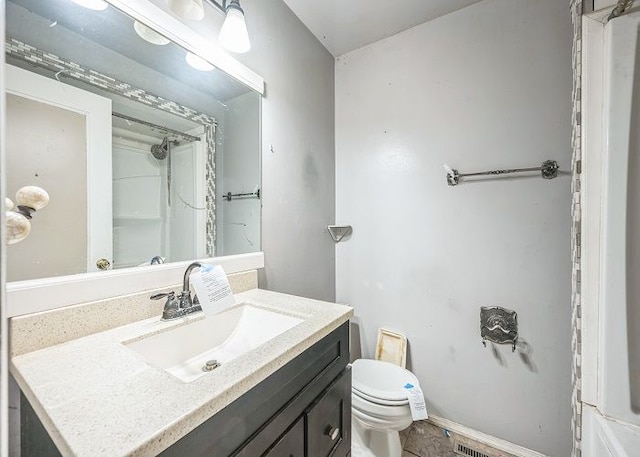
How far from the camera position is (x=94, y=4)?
77 centimetres

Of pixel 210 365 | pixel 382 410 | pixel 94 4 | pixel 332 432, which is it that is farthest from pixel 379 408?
pixel 94 4

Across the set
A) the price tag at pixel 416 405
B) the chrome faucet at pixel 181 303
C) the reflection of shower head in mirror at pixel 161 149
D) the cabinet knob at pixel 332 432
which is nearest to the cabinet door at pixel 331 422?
the cabinet knob at pixel 332 432

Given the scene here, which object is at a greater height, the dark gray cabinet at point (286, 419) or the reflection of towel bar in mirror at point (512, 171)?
the reflection of towel bar in mirror at point (512, 171)

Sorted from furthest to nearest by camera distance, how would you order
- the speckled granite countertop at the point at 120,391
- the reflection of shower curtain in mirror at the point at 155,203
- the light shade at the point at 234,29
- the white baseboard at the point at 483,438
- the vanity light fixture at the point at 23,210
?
the white baseboard at the point at 483,438, the light shade at the point at 234,29, the reflection of shower curtain in mirror at the point at 155,203, the vanity light fixture at the point at 23,210, the speckled granite countertop at the point at 120,391

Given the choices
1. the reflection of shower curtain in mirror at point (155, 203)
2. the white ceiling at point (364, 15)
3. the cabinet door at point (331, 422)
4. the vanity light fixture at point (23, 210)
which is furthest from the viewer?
the white ceiling at point (364, 15)

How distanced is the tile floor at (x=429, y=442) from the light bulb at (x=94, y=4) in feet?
7.18

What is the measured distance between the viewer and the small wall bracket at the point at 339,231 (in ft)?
5.88

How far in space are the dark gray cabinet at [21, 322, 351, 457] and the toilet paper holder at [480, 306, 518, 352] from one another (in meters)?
0.87

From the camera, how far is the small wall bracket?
1.79 metres

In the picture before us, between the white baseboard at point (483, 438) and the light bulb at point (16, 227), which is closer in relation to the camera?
the light bulb at point (16, 227)

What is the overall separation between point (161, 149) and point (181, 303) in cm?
55

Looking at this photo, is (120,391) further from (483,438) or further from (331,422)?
(483,438)

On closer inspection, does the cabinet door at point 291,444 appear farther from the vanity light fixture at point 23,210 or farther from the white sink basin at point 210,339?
the vanity light fixture at point 23,210

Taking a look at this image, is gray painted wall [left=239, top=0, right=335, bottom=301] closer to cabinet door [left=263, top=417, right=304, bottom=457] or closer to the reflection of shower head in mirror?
the reflection of shower head in mirror
